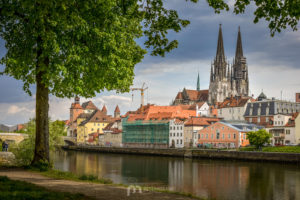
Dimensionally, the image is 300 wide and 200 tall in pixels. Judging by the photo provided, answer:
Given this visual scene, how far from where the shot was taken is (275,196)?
2708cm

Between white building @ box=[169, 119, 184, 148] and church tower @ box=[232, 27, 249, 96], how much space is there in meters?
85.8

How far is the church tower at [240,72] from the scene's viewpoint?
173 m

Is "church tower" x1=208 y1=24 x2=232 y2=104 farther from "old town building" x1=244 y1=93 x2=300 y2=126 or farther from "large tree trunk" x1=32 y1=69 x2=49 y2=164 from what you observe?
"large tree trunk" x1=32 y1=69 x2=49 y2=164

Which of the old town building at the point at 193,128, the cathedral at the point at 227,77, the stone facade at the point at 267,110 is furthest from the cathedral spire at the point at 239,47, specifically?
the old town building at the point at 193,128

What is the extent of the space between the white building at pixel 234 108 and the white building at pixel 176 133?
85.6ft

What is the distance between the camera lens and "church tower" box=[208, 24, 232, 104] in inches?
6344

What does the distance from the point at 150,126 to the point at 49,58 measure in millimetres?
83589

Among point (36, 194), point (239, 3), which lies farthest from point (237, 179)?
point (36, 194)

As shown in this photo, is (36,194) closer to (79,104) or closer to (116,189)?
(116,189)

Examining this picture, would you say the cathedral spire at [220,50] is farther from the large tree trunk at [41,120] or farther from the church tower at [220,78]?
the large tree trunk at [41,120]

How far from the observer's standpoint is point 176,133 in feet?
303

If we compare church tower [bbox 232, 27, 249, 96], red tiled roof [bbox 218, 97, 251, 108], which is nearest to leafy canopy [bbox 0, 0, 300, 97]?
red tiled roof [bbox 218, 97, 251, 108]

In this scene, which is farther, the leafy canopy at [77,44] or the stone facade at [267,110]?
the stone facade at [267,110]

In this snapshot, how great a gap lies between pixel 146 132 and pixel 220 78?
244 feet
